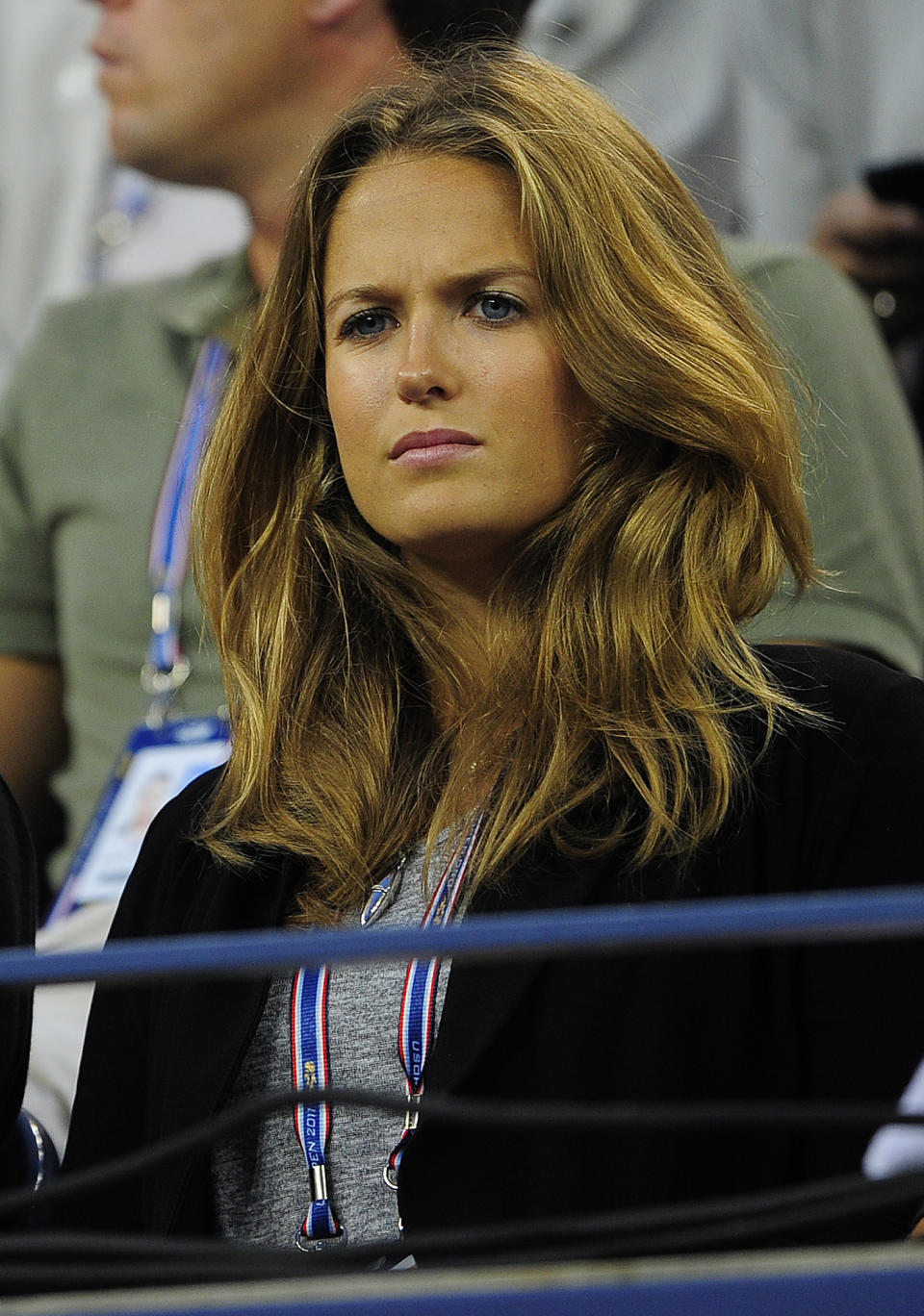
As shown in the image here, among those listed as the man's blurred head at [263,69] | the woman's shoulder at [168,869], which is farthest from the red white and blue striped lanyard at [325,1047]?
the man's blurred head at [263,69]

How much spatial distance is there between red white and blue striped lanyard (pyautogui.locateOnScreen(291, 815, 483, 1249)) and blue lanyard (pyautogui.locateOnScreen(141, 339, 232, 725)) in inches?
41.0

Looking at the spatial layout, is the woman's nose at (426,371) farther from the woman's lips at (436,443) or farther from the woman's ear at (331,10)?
the woman's ear at (331,10)

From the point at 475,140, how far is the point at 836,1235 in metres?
0.76

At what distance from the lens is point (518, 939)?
67 cm

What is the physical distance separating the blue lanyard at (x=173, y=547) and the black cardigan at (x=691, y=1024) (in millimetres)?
1084

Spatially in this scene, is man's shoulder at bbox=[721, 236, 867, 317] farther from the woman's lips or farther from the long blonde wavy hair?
the woman's lips

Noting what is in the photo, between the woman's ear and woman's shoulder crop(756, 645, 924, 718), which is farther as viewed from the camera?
the woman's ear

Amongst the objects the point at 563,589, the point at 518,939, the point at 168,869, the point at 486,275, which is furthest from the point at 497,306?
the point at 518,939

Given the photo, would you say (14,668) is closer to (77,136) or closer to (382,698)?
(77,136)

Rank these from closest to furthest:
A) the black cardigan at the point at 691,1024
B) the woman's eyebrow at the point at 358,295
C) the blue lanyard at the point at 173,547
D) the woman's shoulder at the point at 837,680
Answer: the black cardigan at the point at 691,1024 < the woman's shoulder at the point at 837,680 < the woman's eyebrow at the point at 358,295 < the blue lanyard at the point at 173,547

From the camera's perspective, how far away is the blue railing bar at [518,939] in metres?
0.64

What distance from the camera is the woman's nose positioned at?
4.07ft

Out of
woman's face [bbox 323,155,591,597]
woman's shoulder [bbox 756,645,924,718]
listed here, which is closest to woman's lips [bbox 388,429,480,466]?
woman's face [bbox 323,155,591,597]

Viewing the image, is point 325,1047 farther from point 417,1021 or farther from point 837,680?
point 837,680
